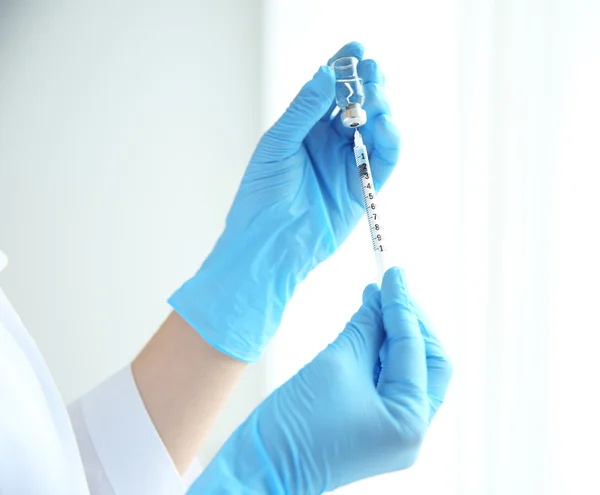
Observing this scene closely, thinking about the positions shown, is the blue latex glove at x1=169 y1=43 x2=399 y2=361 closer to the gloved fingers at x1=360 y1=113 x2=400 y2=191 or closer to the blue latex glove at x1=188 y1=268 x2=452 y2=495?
the gloved fingers at x1=360 y1=113 x2=400 y2=191

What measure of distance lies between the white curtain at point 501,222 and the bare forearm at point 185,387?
0.39 metres

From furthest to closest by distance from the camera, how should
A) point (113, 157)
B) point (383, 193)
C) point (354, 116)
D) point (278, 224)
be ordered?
1. point (113, 157)
2. point (383, 193)
3. point (278, 224)
4. point (354, 116)

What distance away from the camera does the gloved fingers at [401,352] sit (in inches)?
28.5

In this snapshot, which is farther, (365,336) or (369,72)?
(369,72)

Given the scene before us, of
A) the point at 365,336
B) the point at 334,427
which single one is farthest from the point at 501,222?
the point at 334,427

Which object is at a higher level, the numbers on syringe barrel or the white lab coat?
the numbers on syringe barrel

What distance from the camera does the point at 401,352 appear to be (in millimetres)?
734

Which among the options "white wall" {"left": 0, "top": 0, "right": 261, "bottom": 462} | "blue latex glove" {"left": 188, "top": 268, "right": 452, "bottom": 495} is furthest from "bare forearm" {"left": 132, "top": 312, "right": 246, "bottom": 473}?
"white wall" {"left": 0, "top": 0, "right": 261, "bottom": 462}

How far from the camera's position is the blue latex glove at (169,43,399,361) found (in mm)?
905

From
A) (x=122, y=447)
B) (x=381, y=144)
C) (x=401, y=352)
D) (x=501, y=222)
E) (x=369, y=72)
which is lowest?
(x=122, y=447)

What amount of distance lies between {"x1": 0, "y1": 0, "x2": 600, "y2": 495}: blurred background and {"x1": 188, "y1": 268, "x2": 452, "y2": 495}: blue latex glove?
0.27m

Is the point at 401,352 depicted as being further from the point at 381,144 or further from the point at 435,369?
the point at 381,144

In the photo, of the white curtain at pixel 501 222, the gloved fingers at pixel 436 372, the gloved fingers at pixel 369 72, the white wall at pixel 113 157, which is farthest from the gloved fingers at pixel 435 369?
the white wall at pixel 113 157

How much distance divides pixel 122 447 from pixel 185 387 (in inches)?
4.6
